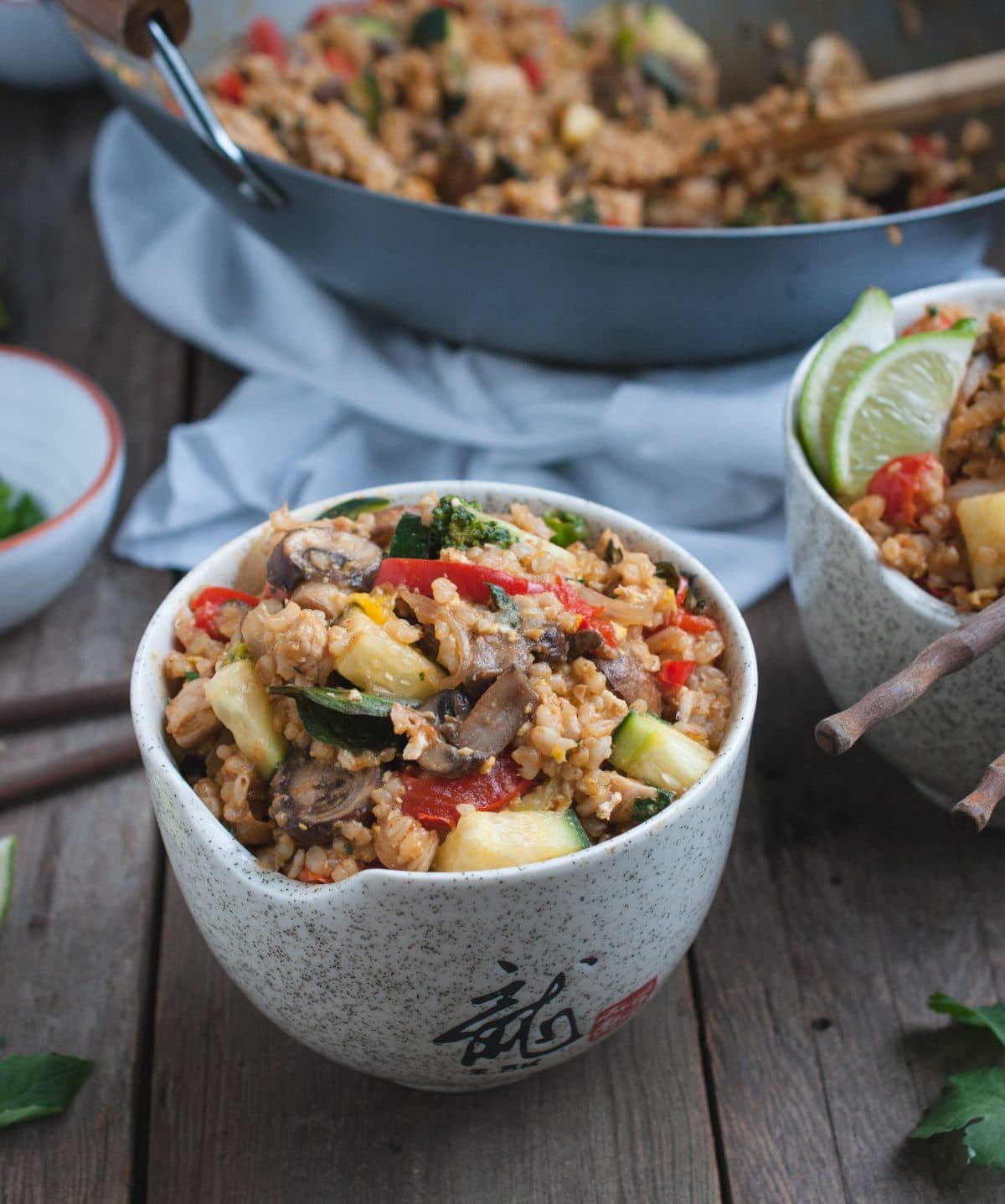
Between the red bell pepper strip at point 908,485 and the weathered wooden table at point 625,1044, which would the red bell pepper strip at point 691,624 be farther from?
the weathered wooden table at point 625,1044

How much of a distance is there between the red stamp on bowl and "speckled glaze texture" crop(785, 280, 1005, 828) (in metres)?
0.60

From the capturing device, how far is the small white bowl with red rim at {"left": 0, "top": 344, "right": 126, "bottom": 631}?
2.45m

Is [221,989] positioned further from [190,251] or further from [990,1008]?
[190,251]

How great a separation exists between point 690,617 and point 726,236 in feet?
3.08

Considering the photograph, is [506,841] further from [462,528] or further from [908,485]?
[908,485]

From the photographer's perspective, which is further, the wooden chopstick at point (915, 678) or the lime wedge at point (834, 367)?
the lime wedge at point (834, 367)

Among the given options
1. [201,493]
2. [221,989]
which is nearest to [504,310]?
[201,493]

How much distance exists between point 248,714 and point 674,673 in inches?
21.0

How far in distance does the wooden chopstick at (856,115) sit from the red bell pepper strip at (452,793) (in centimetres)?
200

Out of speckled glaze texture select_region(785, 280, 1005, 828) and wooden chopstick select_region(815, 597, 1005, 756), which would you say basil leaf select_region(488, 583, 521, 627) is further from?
speckled glaze texture select_region(785, 280, 1005, 828)

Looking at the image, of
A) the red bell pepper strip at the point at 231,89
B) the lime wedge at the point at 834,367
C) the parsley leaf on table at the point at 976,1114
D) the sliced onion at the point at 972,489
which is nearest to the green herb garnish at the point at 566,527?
the lime wedge at the point at 834,367

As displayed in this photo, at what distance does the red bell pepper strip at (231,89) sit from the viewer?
307 cm

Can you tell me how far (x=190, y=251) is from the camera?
10.3 feet

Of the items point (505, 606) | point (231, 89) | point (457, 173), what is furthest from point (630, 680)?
point (231, 89)
